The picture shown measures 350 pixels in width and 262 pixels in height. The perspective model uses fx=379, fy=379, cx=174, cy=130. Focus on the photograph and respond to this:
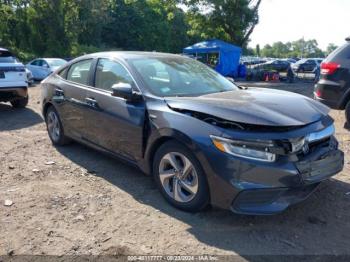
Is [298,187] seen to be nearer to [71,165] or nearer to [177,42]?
[71,165]

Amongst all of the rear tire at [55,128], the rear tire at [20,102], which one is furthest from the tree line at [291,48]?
the rear tire at [55,128]

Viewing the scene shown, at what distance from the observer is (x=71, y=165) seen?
5.39 metres

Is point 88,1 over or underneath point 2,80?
over

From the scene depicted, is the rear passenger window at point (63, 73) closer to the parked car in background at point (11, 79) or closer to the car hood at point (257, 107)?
the car hood at point (257, 107)

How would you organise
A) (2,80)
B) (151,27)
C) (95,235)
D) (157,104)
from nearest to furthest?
(95,235) < (157,104) < (2,80) < (151,27)

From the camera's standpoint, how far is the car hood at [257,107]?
3.43 metres

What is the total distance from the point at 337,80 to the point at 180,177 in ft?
15.7

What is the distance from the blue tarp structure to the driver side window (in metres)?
19.5

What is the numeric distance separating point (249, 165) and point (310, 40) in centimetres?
13352

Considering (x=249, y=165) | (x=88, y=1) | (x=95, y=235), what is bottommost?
(x=95, y=235)

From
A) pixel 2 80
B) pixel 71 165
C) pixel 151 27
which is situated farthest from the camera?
pixel 151 27

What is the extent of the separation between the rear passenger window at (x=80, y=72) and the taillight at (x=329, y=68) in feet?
15.1

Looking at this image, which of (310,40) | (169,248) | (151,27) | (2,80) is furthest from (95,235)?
(310,40)

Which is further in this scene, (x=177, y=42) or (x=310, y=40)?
(x=310, y=40)
